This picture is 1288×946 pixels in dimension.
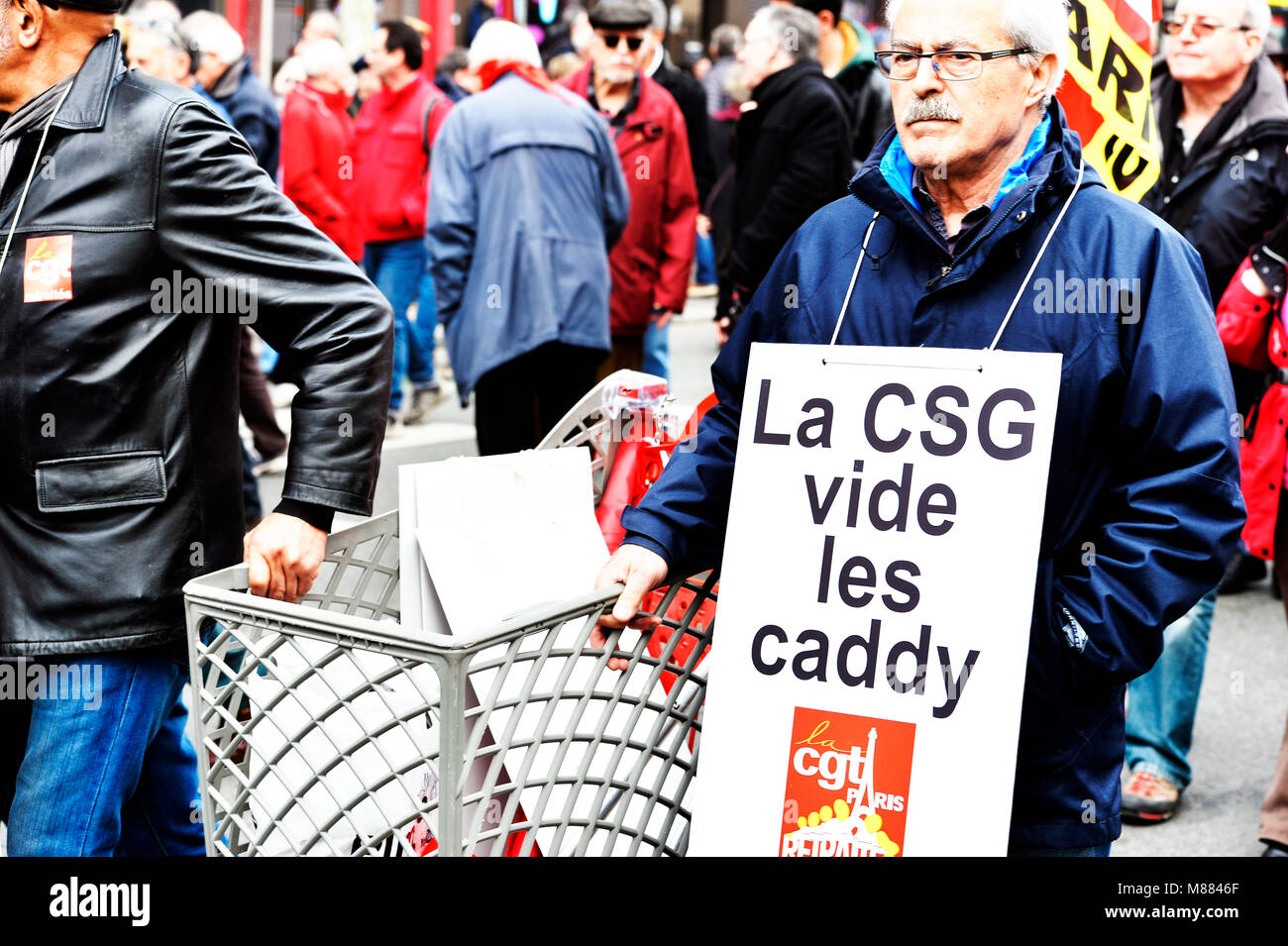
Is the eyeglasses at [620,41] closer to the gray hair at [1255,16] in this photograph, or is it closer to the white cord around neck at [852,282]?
the gray hair at [1255,16]

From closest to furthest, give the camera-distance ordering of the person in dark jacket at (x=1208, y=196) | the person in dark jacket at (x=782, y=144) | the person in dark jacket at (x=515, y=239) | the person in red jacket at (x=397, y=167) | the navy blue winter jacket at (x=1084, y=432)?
the navy blue winter jacket at (x=1084, y=432) → the person in dark jacket at (x=1208, y=196) → the person in dark jacket at (x=515, y=239) → the person in dark jacket at (x=782, y=144) → the person in red jacket at (x=397, y=167)

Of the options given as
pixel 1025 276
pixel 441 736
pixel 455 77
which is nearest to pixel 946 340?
pixel 1025 276

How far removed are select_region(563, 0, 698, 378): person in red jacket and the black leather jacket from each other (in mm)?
4441

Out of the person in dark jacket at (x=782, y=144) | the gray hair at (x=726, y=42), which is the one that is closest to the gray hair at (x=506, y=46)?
the person in dark jacket at (x=782, y=144)

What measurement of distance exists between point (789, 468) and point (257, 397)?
5576 millimetres

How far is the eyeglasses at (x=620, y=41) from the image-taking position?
23.9ft

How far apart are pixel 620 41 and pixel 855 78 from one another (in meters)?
1.49

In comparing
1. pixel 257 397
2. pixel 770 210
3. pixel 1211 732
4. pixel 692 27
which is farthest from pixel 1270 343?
pixel 692 27

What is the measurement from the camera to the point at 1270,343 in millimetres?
4254

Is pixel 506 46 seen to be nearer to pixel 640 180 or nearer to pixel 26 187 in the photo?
pixel 640 180

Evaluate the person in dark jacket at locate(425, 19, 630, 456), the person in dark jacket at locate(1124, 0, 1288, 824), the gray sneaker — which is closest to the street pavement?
the person in dark jacket at locate(1124, 0, 1288, 824)

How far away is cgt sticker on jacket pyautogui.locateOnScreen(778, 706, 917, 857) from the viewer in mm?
2252

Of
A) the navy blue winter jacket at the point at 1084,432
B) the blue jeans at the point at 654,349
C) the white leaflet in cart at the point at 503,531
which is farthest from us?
the blue jeans at the point at 654,349

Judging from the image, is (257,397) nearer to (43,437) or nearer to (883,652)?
(43,437)
